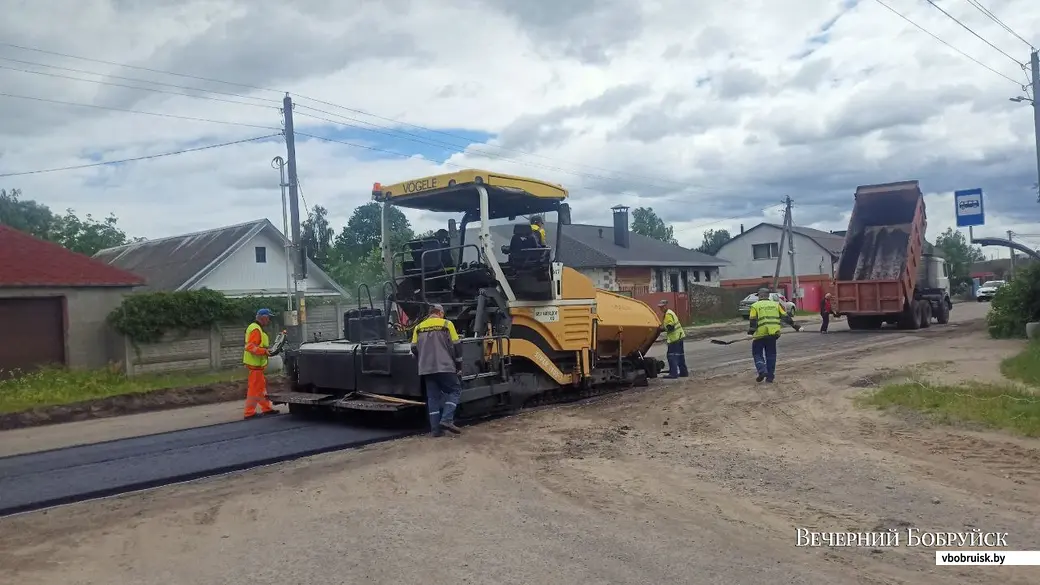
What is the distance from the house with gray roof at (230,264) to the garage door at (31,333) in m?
11.2

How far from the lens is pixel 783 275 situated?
54625 millimetres

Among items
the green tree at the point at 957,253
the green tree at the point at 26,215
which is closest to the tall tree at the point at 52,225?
the green tree at the point at 26,215

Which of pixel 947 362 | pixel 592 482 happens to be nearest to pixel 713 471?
pixel 592 482

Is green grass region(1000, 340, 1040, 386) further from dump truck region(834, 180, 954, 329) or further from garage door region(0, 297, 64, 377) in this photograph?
garage door region(0, 297, 64, 377)

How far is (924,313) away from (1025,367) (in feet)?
42.8

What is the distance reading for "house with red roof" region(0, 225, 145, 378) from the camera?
15.5 metres

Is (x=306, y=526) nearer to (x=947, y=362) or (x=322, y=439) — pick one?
(x=322, y=439)

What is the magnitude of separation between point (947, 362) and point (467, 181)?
912 cm

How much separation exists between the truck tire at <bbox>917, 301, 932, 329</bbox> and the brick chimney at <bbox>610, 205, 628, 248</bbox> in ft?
39.7

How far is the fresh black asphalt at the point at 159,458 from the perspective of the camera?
6605 millimetres

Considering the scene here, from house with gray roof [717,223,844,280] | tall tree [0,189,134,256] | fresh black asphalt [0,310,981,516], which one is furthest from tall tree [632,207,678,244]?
fresh black asphalt [0,310,981,516]

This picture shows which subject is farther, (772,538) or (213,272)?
(213,272)

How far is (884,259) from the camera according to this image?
22.9 metres

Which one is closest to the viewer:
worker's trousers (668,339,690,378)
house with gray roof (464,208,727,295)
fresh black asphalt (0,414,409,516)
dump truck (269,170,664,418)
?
fresh black asphalt (0,414,409,516)
